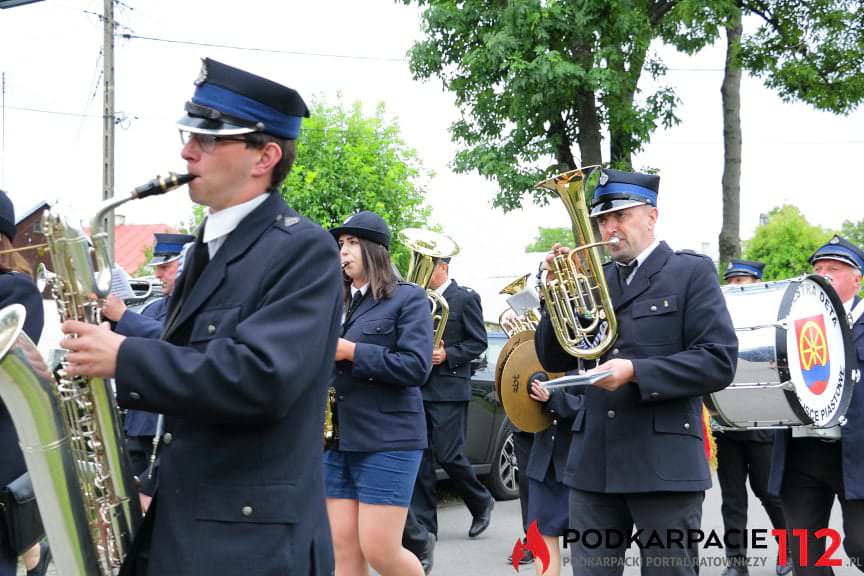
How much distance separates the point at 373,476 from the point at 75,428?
2.44 meters

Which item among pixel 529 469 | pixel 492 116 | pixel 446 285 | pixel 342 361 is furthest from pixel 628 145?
pixel 342 361

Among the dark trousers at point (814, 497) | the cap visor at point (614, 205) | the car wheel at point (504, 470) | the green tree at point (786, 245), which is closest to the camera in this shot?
the cap visor at point (614, 205)

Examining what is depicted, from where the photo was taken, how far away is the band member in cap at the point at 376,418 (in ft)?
16.0

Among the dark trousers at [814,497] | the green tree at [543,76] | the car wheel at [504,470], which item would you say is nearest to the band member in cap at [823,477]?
the dark trousers at [814,497]

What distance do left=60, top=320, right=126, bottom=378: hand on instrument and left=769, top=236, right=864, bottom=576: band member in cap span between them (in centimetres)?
394

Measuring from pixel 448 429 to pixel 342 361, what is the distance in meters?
2.87

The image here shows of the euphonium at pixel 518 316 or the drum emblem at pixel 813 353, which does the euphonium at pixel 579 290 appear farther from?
the euphonium at pixel 518 316

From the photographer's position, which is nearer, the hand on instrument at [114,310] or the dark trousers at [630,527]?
the hand on instrument at [114,310]

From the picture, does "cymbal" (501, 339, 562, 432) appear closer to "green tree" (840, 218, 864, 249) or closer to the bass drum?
the bass drum

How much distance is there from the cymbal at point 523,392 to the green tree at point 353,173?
1635 cm

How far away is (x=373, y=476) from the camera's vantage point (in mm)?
4910

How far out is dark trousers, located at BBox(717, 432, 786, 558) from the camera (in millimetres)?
6879

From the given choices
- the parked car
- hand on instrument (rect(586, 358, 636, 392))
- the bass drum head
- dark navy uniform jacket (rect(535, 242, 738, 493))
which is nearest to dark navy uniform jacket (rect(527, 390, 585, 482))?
the bass drum head

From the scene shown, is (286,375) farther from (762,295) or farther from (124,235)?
(124,235)
